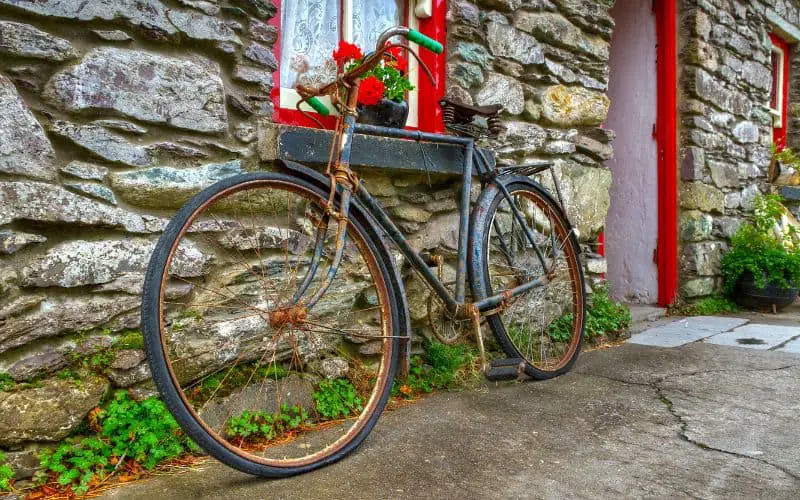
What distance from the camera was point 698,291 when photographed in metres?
4.96

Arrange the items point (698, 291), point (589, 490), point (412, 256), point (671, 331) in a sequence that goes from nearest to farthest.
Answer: point (589, 490)
point (412, 256)
point (671, 331)
point (698, 291)

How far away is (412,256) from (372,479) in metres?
0.86

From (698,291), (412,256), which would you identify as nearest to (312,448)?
(412,256)

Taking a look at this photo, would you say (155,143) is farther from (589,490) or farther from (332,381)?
(589,490)

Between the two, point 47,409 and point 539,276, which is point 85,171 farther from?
point 539,276

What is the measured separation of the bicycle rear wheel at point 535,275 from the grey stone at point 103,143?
1343mm

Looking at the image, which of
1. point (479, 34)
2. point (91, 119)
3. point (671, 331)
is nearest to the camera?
point (91, 119)

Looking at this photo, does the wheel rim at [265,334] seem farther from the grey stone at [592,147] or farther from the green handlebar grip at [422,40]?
the grey stone at [592,147]

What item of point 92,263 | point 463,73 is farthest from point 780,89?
point 92,263

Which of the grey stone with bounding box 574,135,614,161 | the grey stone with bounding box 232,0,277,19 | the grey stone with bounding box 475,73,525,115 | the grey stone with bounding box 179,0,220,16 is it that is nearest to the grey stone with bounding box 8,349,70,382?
the grey stone with bounding box 179,0,220,16

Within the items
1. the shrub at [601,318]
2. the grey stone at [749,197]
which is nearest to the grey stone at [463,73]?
the shrub at [601,318]

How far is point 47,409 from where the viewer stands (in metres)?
1.74

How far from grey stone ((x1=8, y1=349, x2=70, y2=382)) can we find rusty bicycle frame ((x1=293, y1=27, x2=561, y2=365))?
0.71 metres

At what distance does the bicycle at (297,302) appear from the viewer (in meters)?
1.83
